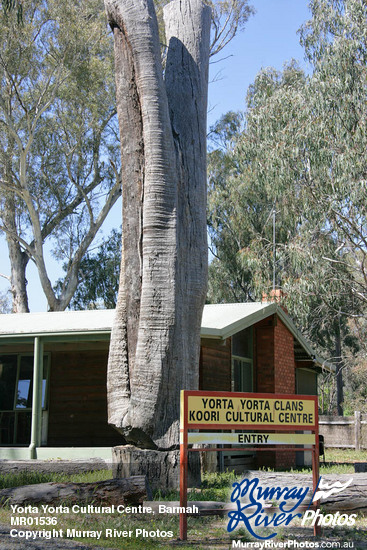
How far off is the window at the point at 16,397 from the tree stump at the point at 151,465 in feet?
27.1

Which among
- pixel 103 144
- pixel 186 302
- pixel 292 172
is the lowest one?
pixel 186 302

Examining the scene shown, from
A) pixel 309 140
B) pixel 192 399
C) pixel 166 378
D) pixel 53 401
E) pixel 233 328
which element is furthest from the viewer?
pixel 309 140

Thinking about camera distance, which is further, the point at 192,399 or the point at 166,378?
the point at 166,378

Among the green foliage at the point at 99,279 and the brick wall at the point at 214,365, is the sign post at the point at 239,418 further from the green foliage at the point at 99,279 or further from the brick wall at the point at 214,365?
the green foliage at the point at 99,279

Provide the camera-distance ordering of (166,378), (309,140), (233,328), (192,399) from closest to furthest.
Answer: (192,399), (166,378), (233,328), (309,140)

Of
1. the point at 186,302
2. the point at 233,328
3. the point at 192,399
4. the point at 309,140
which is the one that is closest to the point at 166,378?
the point at 186,302

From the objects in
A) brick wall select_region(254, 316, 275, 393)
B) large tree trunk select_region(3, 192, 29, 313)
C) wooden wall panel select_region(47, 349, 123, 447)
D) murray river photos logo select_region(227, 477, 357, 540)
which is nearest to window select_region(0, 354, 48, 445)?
wooden wall panel select_region(47, 349, 123, 447)

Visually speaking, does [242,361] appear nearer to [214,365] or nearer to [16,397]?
[214,365]

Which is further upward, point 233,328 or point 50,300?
point 50,300

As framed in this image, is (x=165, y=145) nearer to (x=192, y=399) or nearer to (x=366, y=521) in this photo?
(x=192, y=399)

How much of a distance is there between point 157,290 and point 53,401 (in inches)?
330

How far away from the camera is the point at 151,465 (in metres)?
9.33

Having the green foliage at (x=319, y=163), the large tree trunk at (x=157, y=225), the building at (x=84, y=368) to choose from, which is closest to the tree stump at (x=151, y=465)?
the large tree trunk at (x=157, y=225)

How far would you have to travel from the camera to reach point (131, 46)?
10.5 meters
